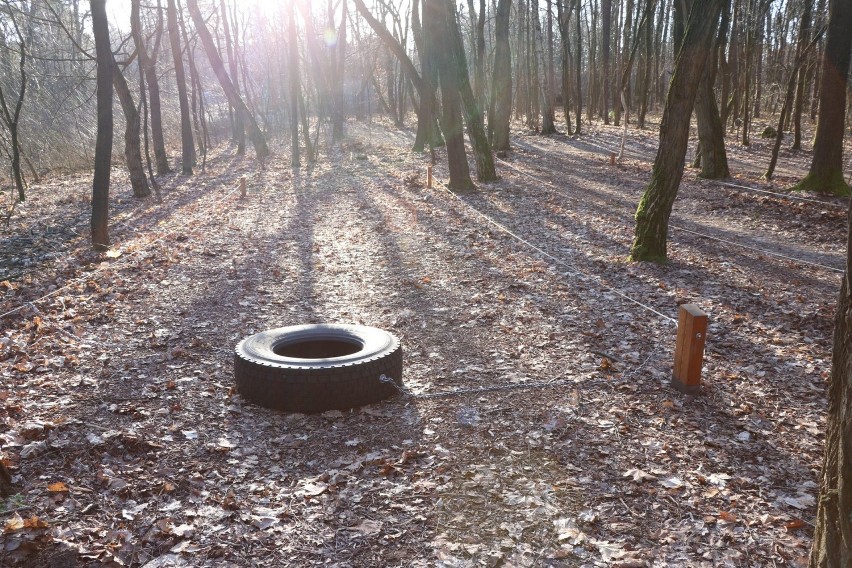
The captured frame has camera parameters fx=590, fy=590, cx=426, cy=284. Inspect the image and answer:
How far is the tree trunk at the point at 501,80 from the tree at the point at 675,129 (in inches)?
493

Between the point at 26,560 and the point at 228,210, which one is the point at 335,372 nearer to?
the point at 26,560

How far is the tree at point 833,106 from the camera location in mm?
12164

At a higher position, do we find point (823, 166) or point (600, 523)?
point (823, 166)

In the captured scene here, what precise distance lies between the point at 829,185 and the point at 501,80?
11105 mm

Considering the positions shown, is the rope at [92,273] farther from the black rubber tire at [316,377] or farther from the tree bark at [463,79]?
the tree bark at [463,79]

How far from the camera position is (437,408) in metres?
4.74

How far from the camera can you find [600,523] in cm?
334

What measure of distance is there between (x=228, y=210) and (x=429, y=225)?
18.3 feet

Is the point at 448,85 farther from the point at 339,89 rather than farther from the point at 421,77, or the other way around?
the point at 339,89

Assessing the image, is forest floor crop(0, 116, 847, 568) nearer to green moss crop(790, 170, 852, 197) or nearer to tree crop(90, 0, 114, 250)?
tree crop(90, 0, 114, 250)

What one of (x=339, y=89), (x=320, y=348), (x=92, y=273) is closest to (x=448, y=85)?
(x=92, y=273)

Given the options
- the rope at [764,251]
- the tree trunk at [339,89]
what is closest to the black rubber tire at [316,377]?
the rope at [764,251]

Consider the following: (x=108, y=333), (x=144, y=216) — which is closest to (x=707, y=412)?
(x=108, y=333)

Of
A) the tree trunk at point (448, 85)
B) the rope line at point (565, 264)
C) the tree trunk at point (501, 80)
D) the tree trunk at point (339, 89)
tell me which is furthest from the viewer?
the tree trunk at point (339, 89)
